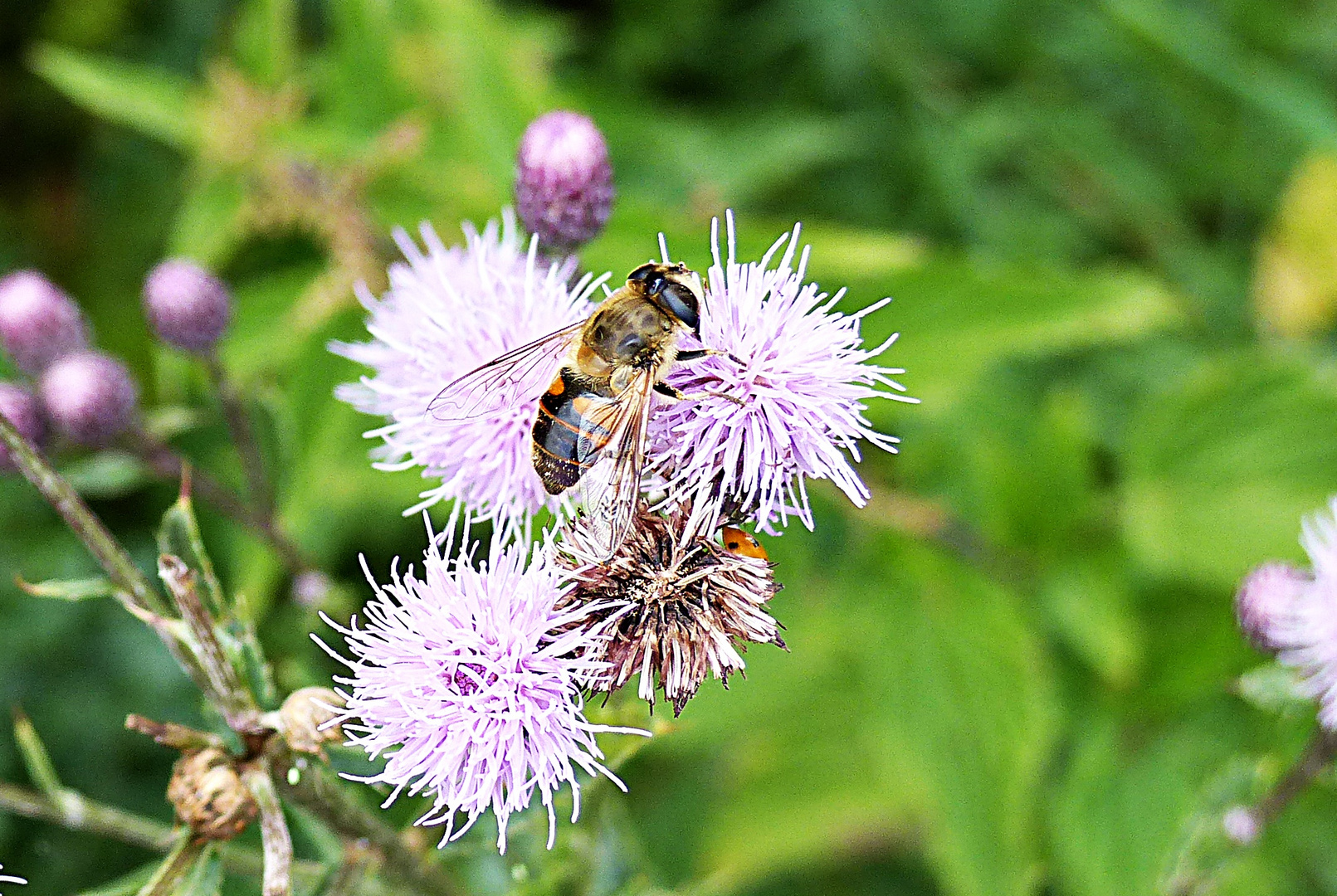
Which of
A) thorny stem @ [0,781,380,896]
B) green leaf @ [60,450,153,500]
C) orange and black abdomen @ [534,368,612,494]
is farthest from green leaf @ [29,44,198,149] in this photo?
orange and black abdomen @ [534,368,612,494]

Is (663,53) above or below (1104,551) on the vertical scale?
above

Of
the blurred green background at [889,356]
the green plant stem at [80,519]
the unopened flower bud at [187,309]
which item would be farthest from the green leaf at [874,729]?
the unopened flower bud at [187,309]

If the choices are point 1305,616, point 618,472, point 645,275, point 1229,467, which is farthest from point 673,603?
point 1229,467

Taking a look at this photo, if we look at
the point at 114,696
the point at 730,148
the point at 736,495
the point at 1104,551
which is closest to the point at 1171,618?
the point at 1104,551

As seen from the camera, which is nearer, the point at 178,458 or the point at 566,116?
the point at 566,116

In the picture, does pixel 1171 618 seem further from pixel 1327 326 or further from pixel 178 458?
pixel 178 458

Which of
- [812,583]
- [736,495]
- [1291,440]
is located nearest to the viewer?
[736,495]

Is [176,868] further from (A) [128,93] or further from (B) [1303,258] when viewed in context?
(B) [1303,258]
